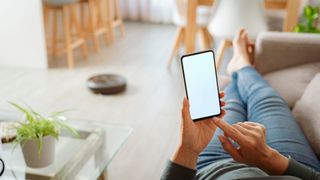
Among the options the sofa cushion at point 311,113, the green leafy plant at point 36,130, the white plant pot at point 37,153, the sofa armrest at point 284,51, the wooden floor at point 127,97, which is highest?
the sofa armrest at point 284,51

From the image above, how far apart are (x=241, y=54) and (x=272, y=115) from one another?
0.62 m

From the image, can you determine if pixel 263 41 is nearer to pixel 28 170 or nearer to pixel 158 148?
pixel 158 148

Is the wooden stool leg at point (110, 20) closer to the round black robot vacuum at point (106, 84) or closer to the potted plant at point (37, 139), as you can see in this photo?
the round black robot vacuum at point (106, 84)

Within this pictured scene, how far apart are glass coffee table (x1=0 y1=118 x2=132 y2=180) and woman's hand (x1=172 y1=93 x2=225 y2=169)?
513 millimetres

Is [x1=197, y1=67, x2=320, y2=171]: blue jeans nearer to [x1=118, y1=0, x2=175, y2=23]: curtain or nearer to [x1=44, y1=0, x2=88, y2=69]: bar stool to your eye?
[x1=44, y1=0, x2=88, y2=69]: bar stool

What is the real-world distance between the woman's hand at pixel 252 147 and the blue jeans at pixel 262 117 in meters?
0.15

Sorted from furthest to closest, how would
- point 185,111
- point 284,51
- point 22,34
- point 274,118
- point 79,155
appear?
point 22,34, point 284,51, point 79,155, point 274,118, point 185,111

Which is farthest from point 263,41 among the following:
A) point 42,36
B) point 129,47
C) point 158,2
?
point 158,2

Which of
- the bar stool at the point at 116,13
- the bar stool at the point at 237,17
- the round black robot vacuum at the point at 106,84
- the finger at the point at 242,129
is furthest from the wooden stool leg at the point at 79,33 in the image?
the finger at the point at 242,129

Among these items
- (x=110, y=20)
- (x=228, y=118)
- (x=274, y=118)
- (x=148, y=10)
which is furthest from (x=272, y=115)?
(x=148, y=10)

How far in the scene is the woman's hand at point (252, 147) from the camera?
2.94 ft

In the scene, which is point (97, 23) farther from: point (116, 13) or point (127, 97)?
point (127, 97)

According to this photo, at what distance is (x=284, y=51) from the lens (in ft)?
5.88

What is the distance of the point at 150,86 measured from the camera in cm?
284
